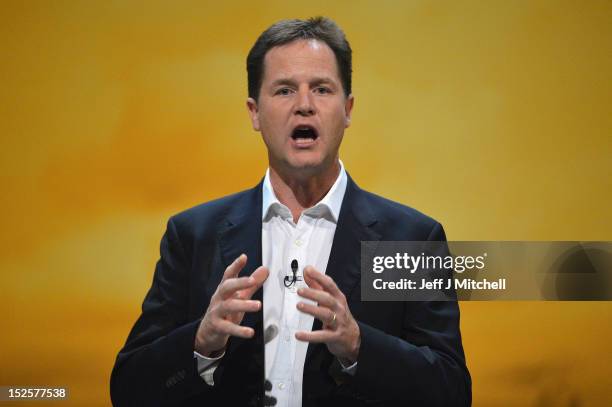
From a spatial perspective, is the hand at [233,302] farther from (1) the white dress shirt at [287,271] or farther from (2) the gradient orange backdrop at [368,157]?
(2) the gradient orange backdrop at [368,157]

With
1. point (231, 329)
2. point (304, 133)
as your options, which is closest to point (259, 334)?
point (231, 329)

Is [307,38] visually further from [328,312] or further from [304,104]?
[328,312]

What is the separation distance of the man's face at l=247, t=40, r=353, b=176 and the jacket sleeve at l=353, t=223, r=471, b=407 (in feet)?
1.33

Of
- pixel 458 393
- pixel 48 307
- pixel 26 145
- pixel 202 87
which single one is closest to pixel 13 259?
pixel 48 307

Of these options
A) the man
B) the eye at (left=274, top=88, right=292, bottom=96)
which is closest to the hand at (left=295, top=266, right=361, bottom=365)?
the man

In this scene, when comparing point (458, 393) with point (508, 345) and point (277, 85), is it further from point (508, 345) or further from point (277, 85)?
point (277, 85)

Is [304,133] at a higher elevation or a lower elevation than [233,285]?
higher

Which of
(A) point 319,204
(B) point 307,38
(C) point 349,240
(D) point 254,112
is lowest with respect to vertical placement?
(C) point 349,240

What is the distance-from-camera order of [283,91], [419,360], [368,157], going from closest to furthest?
[419,360] < [283,91] < [368,157]

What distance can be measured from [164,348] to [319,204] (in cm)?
58

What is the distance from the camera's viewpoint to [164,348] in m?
2.09

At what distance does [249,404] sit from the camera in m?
2.15

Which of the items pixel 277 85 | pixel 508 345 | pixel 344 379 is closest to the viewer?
pixel 344 379

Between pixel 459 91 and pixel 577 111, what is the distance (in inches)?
15.9
